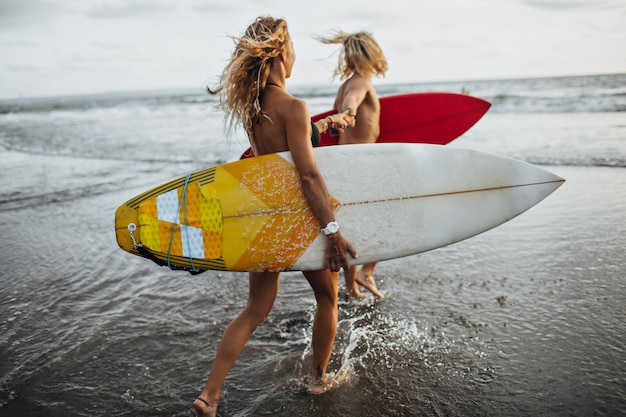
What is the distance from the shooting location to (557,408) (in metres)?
2.28

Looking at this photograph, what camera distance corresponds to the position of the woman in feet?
7.12

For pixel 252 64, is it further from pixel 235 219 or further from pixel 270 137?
pixel 235 219

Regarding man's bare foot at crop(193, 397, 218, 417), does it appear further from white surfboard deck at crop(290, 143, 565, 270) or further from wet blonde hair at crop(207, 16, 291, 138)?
wet blonde hair at crop(207, 16, 291, 138)

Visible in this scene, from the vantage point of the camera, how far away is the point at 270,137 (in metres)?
2.31

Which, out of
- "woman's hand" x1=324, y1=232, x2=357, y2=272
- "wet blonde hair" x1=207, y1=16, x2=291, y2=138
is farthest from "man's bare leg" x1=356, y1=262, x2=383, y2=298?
"wet blonde hair" x1=207, y1=16, x2=291, y2=138

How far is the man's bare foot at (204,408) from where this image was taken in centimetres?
229

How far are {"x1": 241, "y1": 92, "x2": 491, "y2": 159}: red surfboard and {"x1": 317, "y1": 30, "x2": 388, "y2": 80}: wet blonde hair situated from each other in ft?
2.28

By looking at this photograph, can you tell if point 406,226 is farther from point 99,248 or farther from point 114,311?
point 99,248

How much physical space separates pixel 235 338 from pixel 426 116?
311 cm

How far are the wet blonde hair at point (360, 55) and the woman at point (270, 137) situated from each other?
4.52 ft

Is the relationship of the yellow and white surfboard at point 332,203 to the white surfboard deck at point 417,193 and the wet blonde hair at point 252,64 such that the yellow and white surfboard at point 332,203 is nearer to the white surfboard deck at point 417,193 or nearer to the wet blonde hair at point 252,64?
the white surfboard deck at point 417,193

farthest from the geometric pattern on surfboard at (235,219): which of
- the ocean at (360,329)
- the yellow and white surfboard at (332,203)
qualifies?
the ocean at (360,329)

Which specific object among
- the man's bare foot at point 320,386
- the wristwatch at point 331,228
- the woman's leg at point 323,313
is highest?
the wristwatch at point 331,228

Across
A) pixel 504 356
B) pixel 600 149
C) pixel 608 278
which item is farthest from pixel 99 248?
pixel 600 149
